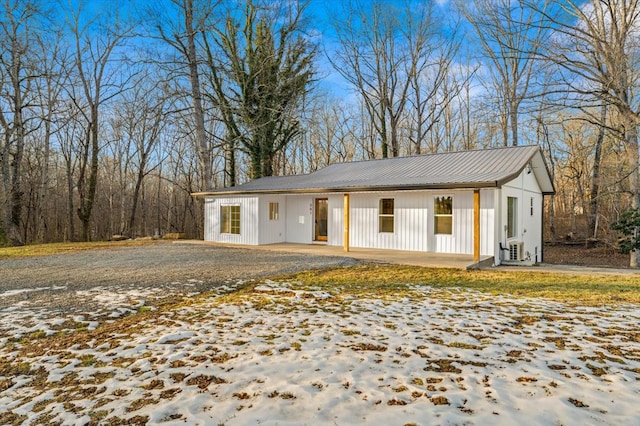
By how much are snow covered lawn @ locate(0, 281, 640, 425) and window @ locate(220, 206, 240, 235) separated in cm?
955

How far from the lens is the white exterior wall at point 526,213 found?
10703mm

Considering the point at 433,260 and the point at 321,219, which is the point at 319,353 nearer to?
the point at 433,260

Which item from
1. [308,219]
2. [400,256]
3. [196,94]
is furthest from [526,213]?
[196,94]

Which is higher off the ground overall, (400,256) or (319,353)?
(400,256)

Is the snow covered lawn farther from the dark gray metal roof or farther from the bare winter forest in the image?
the bare winter forest

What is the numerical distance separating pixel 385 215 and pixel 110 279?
7.95 meters

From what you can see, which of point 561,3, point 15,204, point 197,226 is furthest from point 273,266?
point 197,226

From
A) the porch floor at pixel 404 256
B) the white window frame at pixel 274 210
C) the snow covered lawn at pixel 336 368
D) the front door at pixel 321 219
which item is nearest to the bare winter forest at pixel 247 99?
the white window frame at pixel 274 210

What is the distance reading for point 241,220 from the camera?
47.2 ft

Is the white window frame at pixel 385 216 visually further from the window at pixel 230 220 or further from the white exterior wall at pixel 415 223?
the window at pixel 230 220

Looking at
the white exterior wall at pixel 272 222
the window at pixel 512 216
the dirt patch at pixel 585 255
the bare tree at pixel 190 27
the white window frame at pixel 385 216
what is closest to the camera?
the window at pixel 512 216

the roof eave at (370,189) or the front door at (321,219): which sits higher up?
the roof eave at (370,189)

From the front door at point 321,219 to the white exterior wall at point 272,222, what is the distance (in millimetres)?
1492

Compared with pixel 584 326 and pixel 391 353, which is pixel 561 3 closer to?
pixel 584 326
